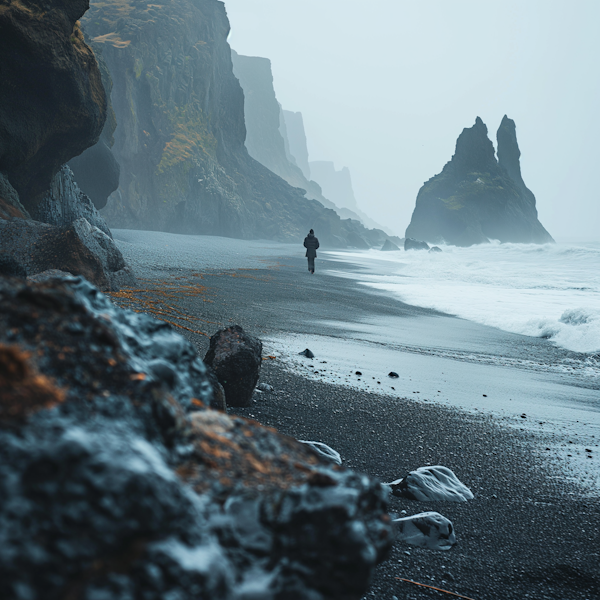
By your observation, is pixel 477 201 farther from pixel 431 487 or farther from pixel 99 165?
pixel 431 487

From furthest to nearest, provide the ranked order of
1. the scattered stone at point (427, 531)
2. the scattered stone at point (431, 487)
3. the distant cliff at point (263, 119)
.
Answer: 1. the distant cliff at point (263, 119)
2. the scattered stone at point (431, 487)
3. the scattered stone at point (427, 531)

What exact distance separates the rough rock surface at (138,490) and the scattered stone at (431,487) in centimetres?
151

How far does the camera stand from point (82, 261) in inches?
247

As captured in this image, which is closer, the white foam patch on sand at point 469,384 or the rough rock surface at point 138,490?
the rough rock surface at point 138,490

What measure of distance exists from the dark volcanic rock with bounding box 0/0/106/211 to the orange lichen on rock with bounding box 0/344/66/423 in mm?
9391

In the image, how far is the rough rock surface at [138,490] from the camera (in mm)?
600

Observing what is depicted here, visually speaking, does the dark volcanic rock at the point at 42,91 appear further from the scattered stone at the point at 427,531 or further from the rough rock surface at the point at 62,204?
the scattered stone at the point at 427,531

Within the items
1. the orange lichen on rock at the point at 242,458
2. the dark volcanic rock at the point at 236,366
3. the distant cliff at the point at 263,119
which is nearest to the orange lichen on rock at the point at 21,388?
the orange lichen on rock at the point at 242,458

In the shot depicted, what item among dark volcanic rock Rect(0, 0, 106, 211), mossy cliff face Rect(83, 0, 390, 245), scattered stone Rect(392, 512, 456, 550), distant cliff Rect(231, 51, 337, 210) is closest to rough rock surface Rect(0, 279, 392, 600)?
scattered stone Rect(392, 512, 456, 550)

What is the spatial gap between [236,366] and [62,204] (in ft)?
39.1

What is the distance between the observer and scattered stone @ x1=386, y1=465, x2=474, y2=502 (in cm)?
224

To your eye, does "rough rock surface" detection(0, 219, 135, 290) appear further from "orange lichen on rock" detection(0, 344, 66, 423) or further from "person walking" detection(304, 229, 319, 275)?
"person walking" detection(304, 229, 319, 275)

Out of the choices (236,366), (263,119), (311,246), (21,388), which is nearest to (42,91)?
(311,246)

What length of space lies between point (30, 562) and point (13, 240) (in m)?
6.65
